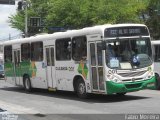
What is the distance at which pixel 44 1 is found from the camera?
5594cm

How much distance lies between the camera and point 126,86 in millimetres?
17672

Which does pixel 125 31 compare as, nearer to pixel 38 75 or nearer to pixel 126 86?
pixel 126 86

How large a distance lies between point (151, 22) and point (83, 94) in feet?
95.8

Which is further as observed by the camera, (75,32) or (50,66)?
(50,66)

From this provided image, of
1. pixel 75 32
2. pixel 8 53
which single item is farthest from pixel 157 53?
pixel 8 53

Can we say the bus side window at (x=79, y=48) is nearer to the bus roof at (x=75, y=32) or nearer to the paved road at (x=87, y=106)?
the bus roof at (x=75, y=32)

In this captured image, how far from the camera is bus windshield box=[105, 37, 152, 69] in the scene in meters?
17.6

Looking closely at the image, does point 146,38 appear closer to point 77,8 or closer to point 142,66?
point 142,66

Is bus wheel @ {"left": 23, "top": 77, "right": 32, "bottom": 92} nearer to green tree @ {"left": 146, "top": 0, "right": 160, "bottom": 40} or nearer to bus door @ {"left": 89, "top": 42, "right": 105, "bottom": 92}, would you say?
bus door @ {"left": 89, "top": 42, "right": 105, "bottom": 92}

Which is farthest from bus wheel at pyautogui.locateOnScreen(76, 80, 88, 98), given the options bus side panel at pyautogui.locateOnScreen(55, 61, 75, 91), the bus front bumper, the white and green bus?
the bus front bumper

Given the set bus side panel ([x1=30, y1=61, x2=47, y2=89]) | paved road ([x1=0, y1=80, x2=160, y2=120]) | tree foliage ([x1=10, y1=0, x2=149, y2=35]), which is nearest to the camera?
paved road ([x1=0, y1=80, x2=160, y2=120])

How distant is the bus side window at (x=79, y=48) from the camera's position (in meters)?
18.9

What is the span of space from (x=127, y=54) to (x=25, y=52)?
28.0 feet

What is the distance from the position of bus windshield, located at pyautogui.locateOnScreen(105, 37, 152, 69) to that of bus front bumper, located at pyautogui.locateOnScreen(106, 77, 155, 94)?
0.62 meters
